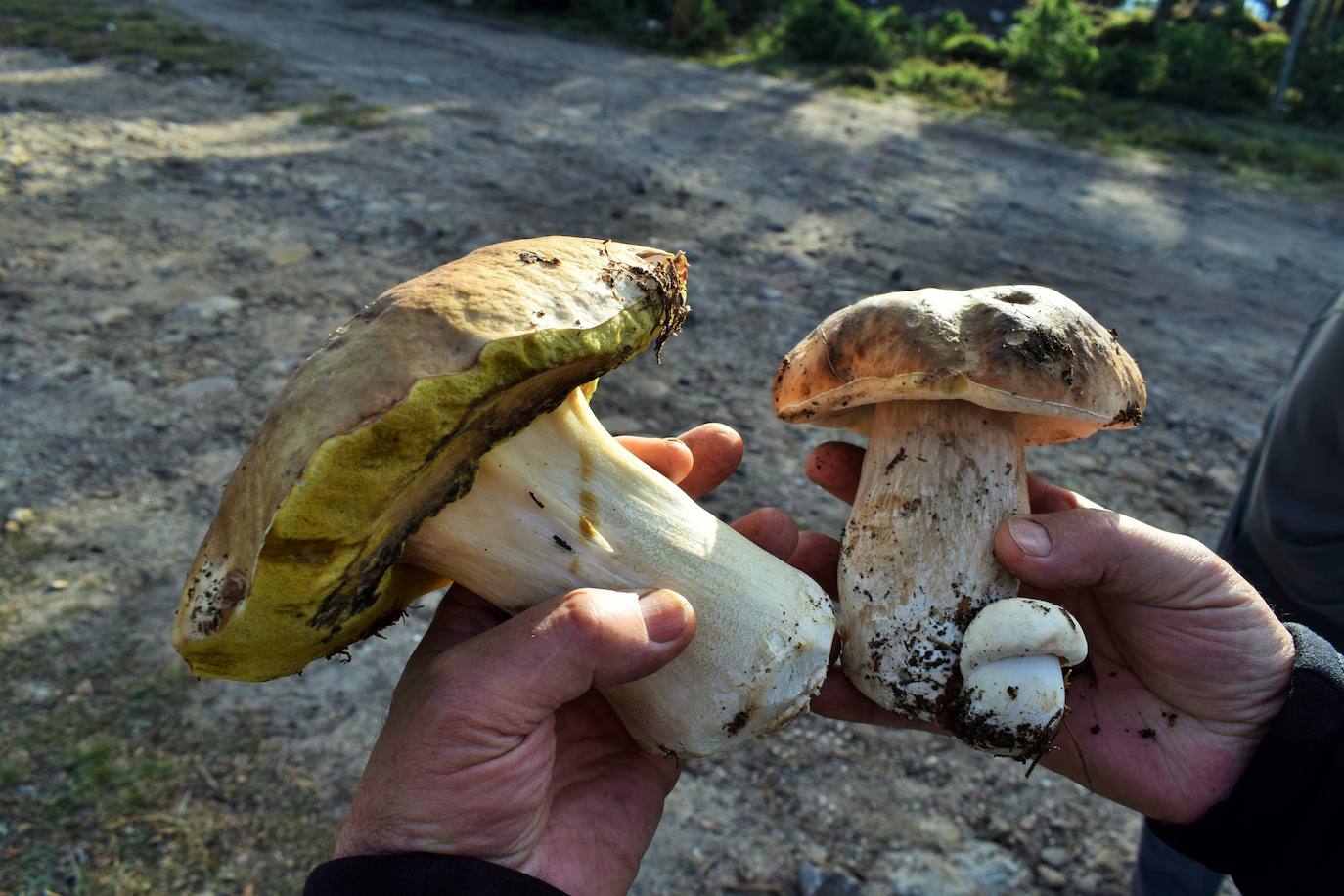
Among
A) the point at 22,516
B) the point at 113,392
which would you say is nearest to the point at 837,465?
the point at 22,516

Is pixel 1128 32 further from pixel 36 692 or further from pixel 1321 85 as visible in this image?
pixel 36 692

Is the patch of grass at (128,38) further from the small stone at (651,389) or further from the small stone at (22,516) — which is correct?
the small stone at (22,516)

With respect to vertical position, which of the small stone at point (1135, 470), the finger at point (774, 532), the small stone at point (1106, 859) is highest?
the finger at point (774, 532)

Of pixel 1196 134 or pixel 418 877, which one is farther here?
pixel 1196 134

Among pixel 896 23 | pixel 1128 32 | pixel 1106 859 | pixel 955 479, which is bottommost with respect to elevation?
pixel 1106 859

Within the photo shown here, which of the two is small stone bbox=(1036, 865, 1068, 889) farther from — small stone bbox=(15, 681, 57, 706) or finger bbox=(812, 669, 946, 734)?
small stone bbox=(15, 681, 57, 706)

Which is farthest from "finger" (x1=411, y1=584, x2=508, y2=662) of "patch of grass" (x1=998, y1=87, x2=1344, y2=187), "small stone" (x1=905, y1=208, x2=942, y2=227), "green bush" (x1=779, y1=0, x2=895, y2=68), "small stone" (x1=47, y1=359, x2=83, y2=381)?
"green bush" (x1=779, y1=0, x2=895, y2=68)

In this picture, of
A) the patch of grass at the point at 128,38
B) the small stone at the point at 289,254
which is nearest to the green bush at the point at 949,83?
the patch of grass at the point at 128,38

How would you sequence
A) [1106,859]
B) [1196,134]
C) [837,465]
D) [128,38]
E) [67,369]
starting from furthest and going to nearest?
[1196,134] → [128,38] → [67,369] → [1106,859] → [837,465]
